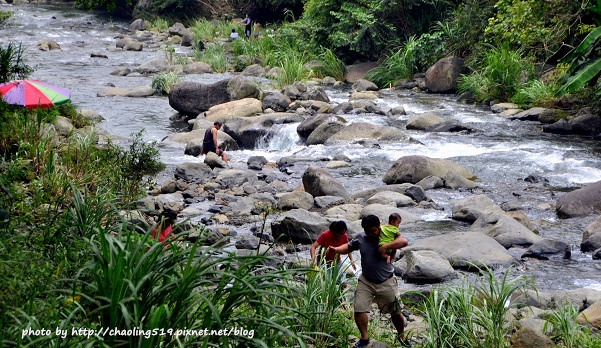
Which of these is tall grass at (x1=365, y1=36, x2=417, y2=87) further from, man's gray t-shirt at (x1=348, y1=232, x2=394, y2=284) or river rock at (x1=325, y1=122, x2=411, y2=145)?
man's gray t-shirt at (x1=348, y1=232, x2=394, y2=284)

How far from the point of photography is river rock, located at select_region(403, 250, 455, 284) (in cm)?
984

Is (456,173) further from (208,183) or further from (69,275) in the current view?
(69,275)

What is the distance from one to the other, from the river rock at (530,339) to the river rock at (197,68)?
24.8m

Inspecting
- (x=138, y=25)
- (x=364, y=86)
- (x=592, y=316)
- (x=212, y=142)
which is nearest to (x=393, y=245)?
(x=592, y=316)

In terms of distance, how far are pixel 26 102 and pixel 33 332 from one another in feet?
33.6

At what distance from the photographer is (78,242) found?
20.1ft

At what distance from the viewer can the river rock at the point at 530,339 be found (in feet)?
21.2

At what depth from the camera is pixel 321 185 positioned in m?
14.6

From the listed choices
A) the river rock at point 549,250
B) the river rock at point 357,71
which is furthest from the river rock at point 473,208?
the river rock at point 357,71

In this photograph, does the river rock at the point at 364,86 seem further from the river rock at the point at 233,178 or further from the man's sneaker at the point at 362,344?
the man's sneaker at the point at 362,344

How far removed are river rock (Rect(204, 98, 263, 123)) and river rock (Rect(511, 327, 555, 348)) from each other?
15945 millimetres

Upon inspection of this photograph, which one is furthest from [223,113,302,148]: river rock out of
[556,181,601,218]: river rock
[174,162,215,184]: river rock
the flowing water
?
[556,181,601,218]: river rock

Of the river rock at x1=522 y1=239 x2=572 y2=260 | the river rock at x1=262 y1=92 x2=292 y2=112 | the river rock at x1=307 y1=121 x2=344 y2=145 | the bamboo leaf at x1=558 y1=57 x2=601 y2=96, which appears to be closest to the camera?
the river rock at x1=522 y1=239 x2=572 y2=260

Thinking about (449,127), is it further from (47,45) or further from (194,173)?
(47,45)
